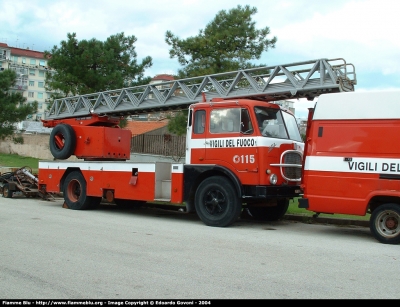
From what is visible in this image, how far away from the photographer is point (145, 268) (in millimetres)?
6742

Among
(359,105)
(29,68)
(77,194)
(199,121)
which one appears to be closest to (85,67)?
(77,194)

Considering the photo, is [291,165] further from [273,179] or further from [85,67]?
[85,67]

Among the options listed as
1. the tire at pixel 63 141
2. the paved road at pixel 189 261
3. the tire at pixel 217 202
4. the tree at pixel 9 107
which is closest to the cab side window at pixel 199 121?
the tire at pixel 217 202

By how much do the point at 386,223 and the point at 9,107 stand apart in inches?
838

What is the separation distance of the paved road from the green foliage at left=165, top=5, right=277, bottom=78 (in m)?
8.43

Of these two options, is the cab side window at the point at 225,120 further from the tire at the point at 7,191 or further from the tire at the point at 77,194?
the tire at the point at 7,191

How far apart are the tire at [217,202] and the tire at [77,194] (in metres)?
4.14

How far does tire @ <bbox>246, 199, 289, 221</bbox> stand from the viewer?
1211cm

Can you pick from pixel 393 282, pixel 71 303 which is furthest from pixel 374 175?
pixel 71 303

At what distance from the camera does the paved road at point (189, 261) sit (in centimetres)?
570

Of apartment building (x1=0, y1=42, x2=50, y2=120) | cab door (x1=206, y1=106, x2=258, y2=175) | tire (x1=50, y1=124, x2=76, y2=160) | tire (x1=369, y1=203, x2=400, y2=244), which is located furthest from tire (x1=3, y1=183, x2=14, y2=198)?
apartment building (x1=0, y1=42, x2=50, y2=120)

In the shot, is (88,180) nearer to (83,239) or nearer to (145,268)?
(83,239)

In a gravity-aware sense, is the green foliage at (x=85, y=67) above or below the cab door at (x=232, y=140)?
above

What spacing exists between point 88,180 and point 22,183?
461 centimetres
